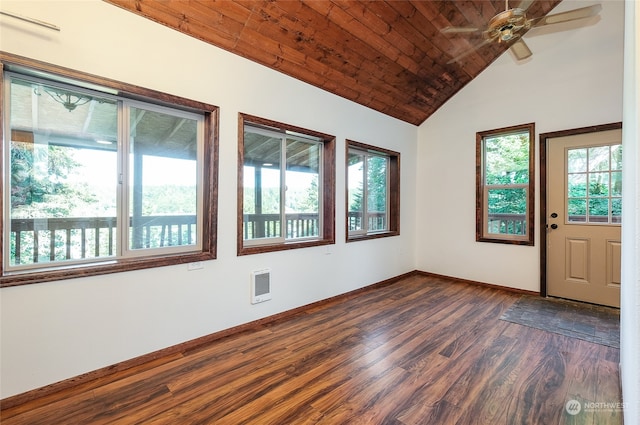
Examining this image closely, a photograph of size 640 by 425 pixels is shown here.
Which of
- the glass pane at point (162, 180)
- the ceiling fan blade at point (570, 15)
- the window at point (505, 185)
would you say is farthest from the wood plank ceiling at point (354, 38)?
the window at point (505, 185)

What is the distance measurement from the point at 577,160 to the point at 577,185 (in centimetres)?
33

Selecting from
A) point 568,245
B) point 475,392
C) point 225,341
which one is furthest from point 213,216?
point 568,245

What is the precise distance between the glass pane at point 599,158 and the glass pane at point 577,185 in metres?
0.15

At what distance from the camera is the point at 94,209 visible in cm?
217

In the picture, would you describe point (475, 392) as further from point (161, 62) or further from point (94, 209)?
point (161, 62)

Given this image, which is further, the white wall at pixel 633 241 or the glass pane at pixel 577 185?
the glass pane at pixel 577 185

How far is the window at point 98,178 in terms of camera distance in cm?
189

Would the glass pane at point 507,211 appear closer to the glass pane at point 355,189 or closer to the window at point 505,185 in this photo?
the window at point 505,185

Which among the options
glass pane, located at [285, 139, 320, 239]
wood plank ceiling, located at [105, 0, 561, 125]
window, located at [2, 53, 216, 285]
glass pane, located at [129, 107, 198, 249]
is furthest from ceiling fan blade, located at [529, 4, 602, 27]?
glass pane, located at [129, 107, 198, 249]

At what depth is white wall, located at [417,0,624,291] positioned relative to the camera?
3.55 metres

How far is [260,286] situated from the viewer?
9.75 ft

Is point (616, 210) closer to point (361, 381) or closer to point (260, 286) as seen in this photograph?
point (361, 381)

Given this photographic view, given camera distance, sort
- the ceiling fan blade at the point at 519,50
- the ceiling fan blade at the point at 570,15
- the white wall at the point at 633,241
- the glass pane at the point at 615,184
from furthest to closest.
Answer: the glass pane at the point at 615,184
the ceiling fan blade at the point at 519,50
the ceiling fan blade at the point at 570,15
the white wall at the point at 633,241

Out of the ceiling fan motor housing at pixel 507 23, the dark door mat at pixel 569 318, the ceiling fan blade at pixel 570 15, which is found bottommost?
the dark door mat at pixel 569 318
